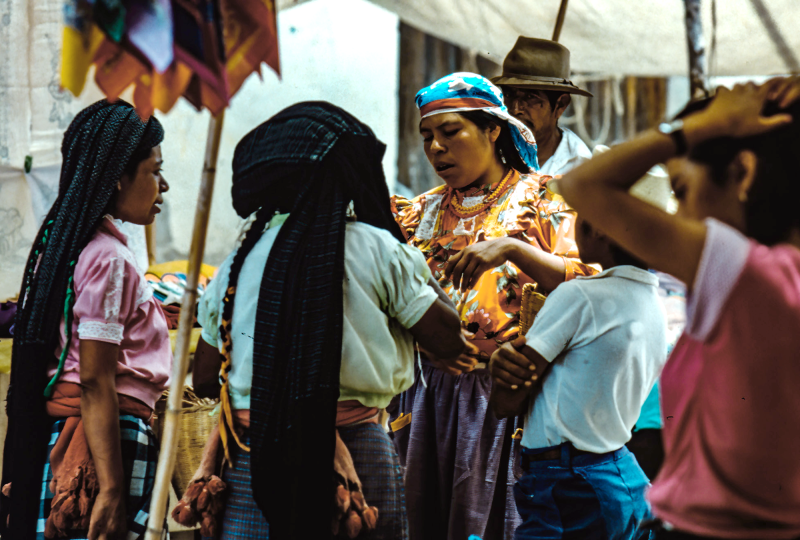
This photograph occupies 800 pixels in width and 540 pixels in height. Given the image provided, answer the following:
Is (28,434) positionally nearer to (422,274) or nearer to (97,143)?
(97,143)

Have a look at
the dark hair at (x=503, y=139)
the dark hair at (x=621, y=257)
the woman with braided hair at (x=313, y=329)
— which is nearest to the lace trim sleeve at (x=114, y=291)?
the woman with braided hair at (x=313, y=329)

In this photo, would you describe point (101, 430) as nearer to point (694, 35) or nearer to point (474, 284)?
point (474, 284)

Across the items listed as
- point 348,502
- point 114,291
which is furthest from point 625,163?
point 114,291

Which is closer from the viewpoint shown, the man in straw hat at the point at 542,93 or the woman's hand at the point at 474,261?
the woman's hand at the point at 474,261

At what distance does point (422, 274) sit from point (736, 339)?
822 millimetres

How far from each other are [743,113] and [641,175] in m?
0.20

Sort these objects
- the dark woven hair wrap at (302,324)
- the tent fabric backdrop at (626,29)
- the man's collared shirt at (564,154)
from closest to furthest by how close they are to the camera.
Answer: the dark woven hair wrap at (302,324)
the man's collared shirt at (564,154)
the tent fabric backdrop at (626,29)

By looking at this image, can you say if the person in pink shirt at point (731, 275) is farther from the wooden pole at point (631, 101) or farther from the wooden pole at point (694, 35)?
the wooden pole at point (631, 101)

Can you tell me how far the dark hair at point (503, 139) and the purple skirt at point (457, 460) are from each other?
0.83 meters

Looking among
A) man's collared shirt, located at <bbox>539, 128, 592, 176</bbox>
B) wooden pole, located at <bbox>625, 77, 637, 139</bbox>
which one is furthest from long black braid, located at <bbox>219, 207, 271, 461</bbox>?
wooden pole, located at <bbox>625, 77, 637, 139</bbox>

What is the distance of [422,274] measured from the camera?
1908mm

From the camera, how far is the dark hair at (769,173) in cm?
131

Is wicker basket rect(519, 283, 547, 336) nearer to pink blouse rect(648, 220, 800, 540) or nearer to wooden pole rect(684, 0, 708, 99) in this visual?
pink blouse rect(648, 220, 800, 540)

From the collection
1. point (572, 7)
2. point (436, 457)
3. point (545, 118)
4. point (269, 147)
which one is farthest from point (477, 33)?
point (269, 147)
